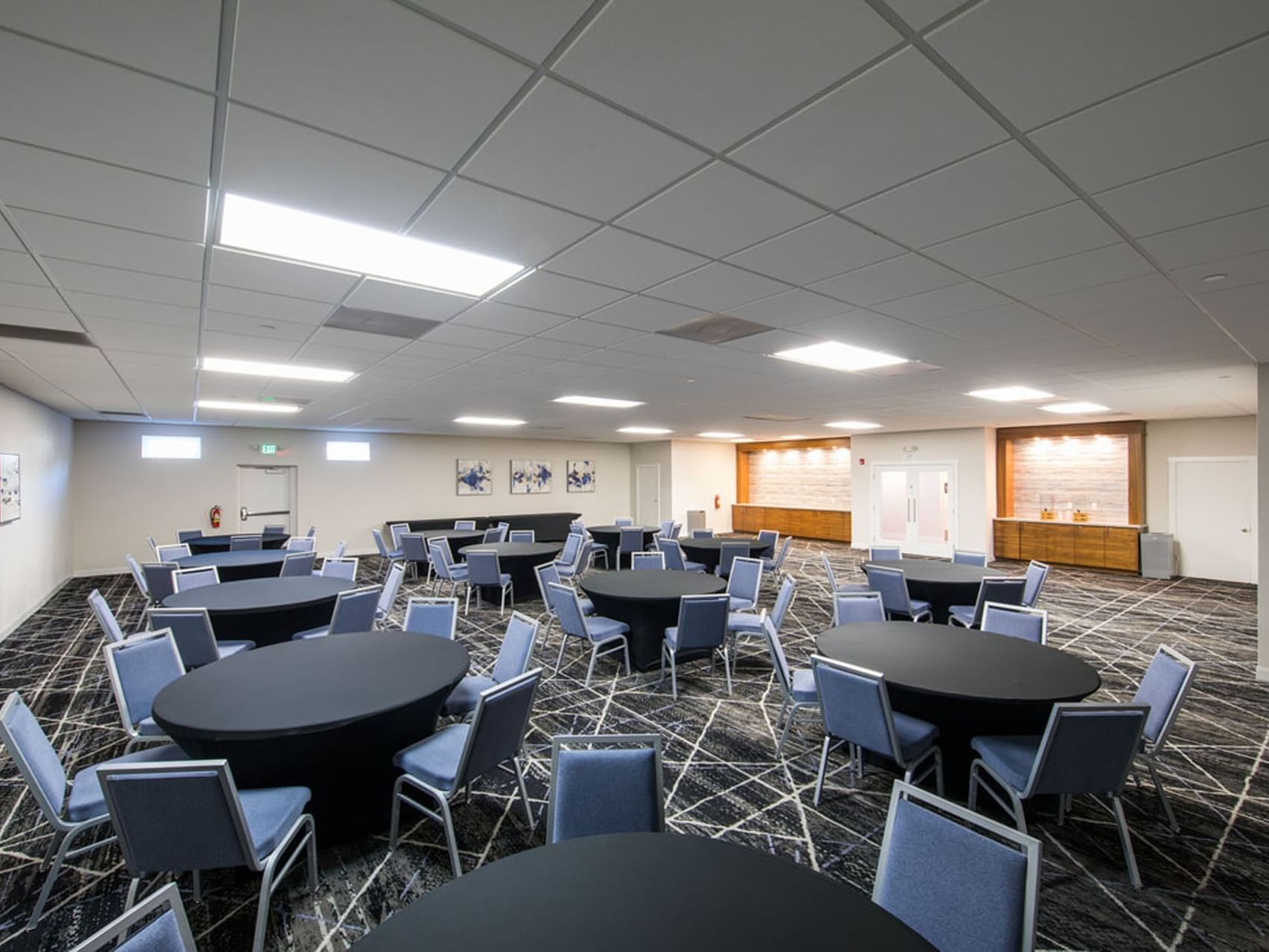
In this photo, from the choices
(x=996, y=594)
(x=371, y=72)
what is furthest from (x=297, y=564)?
(x=996, y=594)

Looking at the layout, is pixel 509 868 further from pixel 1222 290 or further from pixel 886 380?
pixel 886 380

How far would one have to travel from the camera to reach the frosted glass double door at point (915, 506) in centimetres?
1220

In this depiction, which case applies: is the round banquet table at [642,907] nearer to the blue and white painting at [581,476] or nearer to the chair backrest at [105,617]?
the chair backrest at [105,617]

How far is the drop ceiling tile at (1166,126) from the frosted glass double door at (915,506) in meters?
11.3

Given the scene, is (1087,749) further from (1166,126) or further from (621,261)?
(621,261)

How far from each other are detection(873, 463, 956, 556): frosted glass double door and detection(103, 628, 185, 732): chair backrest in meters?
12.7

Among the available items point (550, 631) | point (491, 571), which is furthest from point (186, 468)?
point (550, 631)

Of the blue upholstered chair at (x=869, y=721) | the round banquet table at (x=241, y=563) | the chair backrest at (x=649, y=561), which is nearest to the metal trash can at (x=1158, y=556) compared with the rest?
the chair backrest at (x=649, y=561)

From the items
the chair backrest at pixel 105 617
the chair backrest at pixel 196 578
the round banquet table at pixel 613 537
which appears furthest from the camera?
the round banquet table at pixel 613 537

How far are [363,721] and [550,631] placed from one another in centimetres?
418

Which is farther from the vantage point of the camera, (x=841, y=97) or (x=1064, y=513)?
(x=1064, y=513)

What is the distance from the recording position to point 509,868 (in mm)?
1519

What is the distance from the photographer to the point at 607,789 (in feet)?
6.29

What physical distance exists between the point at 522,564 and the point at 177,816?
6.43 m
